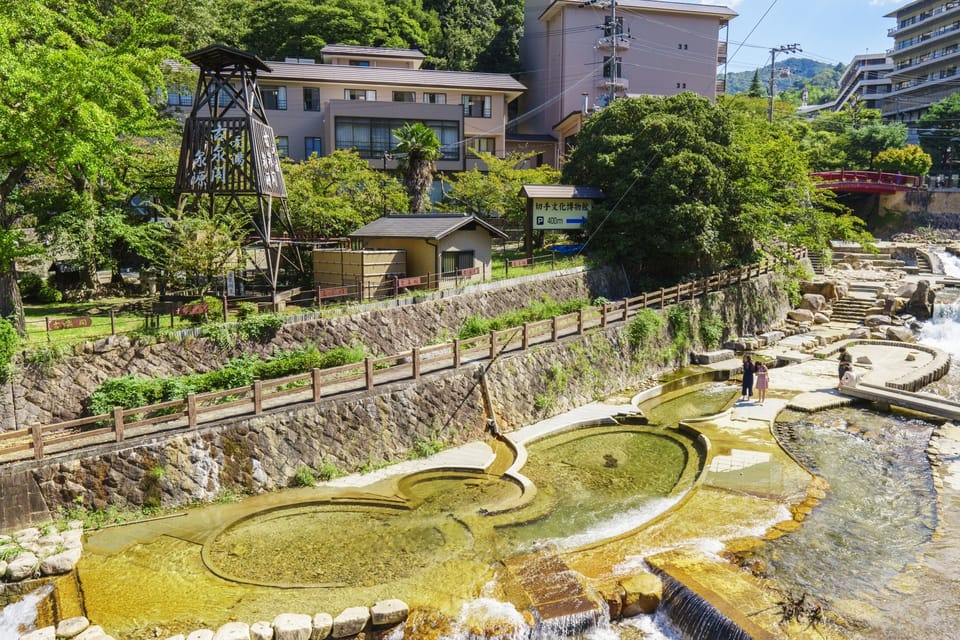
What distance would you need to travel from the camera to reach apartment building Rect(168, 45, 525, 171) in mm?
41688

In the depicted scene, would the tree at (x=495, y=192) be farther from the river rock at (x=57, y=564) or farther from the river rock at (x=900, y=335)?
the river rock at (x=57, y=564)

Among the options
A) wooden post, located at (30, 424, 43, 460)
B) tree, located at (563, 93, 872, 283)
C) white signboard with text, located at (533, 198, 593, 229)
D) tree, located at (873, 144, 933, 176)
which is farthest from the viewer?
tree, located at (873, 144, 933, 176)

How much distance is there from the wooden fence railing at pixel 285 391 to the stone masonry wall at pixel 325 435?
42cm

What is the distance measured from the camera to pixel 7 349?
50.2 feet

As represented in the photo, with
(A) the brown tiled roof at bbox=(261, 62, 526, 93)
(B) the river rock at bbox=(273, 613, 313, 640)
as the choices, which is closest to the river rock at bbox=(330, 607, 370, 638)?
(B) the river rock at bbox=(273, 613, 313, 640)

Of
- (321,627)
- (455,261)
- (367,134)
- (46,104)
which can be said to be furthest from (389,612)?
(367,134)

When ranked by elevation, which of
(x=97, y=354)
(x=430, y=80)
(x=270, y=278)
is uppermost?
(x=430, y=80)

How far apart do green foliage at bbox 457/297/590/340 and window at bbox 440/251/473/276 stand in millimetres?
2334

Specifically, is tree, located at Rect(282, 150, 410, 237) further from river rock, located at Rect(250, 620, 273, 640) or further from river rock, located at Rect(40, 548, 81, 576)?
river rock, located at Rect(250, 620, 273, 640)

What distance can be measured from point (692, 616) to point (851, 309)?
31920mm

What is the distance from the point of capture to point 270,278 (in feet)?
74.4

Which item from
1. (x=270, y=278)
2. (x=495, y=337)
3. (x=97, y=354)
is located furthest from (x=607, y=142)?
(x=97, y=354)

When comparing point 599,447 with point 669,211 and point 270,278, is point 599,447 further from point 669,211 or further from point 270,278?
point 669,211

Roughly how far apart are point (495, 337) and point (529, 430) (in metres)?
3.19
